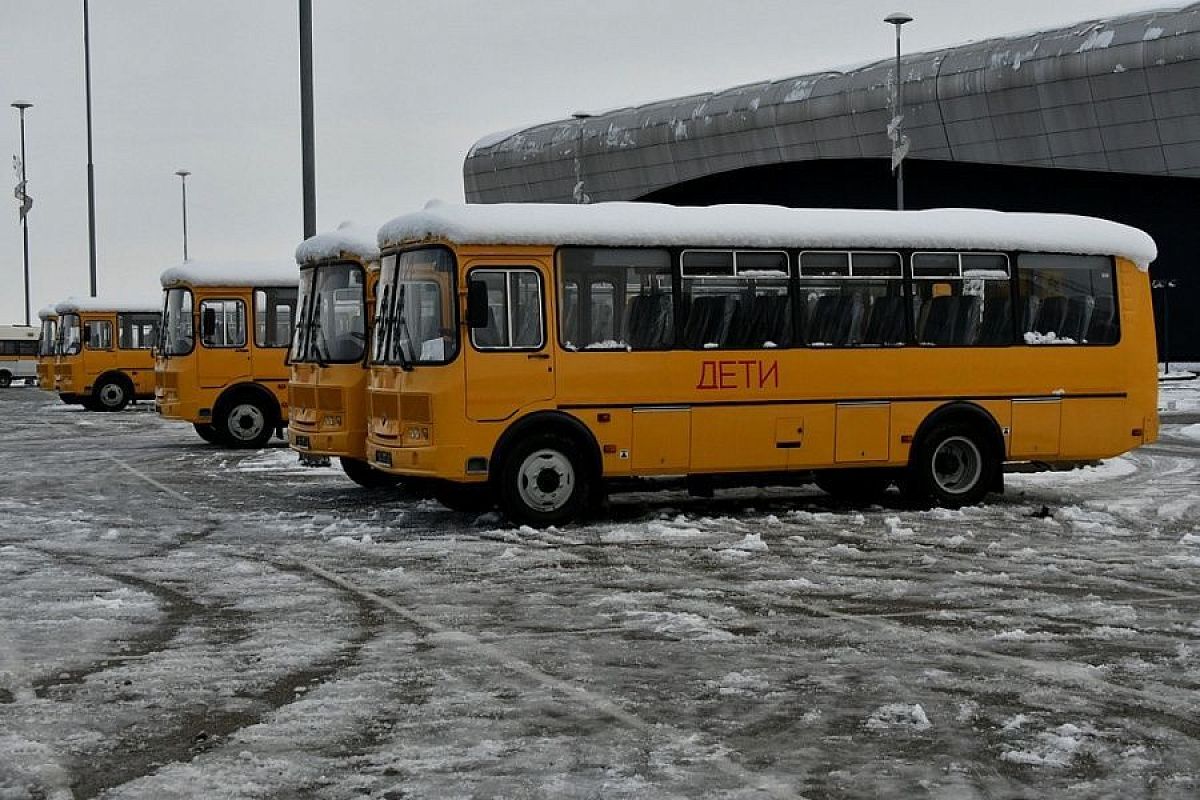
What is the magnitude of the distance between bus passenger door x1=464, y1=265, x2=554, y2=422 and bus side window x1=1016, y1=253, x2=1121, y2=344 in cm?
500

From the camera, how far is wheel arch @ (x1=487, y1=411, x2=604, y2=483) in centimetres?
1416

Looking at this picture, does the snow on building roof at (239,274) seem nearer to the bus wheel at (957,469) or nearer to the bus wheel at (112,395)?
the bus wheel at (957,469)

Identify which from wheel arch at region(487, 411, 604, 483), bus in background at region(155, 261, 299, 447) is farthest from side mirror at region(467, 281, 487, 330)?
bus in background at region(155, 261, 299, 447)

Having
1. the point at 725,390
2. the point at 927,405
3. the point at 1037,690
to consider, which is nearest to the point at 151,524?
the point at 725,390

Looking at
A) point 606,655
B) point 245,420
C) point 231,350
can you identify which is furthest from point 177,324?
point 606,655

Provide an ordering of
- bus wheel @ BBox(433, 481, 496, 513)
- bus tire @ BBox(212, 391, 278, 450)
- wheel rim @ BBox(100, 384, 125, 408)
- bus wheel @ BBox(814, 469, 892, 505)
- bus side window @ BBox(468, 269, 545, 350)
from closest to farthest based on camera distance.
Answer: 1. bus side window @ BBox(468, 269, 545, 350)
2. bus wheel @ BBox(433, 481, 496, 513)
3. bus wheel @ BBox(814, 469, 892, 505)
4. bus tire @ BBox(212, 391, 278, 450)
5. wheel rim @ BBox(100, 384, 125, 408)

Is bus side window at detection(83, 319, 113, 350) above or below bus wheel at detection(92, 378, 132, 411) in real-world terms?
above

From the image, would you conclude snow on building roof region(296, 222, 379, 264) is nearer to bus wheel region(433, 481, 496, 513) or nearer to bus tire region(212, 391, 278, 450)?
bus wheel region(433, 481, 496, 513)

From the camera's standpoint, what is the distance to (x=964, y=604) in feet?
32.8

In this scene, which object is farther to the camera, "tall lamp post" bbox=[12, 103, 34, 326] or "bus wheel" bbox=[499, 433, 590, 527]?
"tall lamp post" bbox=[12, 103, 34, 326]

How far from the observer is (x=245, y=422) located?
1027 inches

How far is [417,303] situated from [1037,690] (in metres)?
8.09

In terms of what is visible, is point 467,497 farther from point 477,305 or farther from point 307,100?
point 307,100

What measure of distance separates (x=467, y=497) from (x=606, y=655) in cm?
776
